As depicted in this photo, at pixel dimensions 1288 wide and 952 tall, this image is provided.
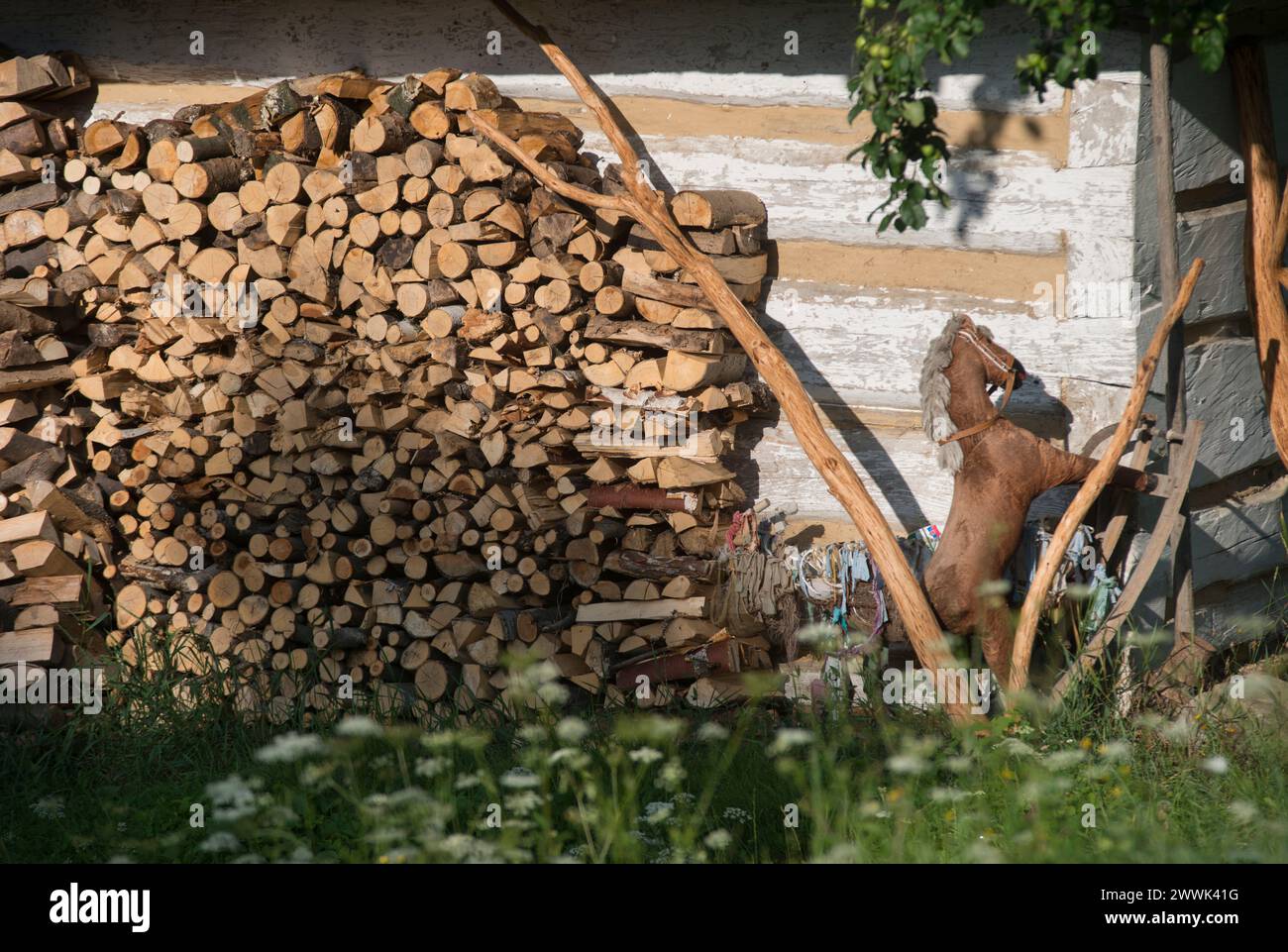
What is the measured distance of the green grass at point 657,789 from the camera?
2861 millimetres

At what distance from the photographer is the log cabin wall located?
4.27 meters

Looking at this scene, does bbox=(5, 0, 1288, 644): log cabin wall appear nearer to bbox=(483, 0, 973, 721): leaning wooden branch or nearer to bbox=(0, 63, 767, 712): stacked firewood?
bbox=(0, 63, 767, 712): stacked firewood

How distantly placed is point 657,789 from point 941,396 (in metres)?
1.57

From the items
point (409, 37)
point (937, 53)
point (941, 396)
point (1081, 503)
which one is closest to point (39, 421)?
point (409, 37)

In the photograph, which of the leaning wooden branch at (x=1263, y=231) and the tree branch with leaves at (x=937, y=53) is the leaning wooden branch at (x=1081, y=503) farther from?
the tree branch with leaves at (x=937, y=53)

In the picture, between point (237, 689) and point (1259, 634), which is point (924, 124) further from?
point (237, 689)

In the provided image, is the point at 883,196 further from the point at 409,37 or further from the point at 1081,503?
the point at 409,37

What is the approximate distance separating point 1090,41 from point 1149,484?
4.94 ft

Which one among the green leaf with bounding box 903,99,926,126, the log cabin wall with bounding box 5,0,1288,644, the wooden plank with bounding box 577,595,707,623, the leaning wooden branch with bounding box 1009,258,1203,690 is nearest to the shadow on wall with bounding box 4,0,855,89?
the log cabin wall with bounding box 5,0,1288,644

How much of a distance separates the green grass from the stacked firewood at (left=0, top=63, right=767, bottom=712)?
16.2 inches

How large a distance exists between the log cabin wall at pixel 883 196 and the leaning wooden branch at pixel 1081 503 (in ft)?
0.89

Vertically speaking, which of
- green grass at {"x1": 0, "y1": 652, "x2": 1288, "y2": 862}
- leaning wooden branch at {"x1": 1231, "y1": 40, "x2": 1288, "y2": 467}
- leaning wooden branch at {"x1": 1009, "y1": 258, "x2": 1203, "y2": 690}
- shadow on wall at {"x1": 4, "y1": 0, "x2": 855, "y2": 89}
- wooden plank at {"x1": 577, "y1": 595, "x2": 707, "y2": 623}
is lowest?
green grass at {"x1": 0, "y1": 652, "x2": 1288, "y2": 862}

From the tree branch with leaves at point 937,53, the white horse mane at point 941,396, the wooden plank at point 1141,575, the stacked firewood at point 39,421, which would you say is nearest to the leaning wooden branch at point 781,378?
the white horse mane at point 941,396
